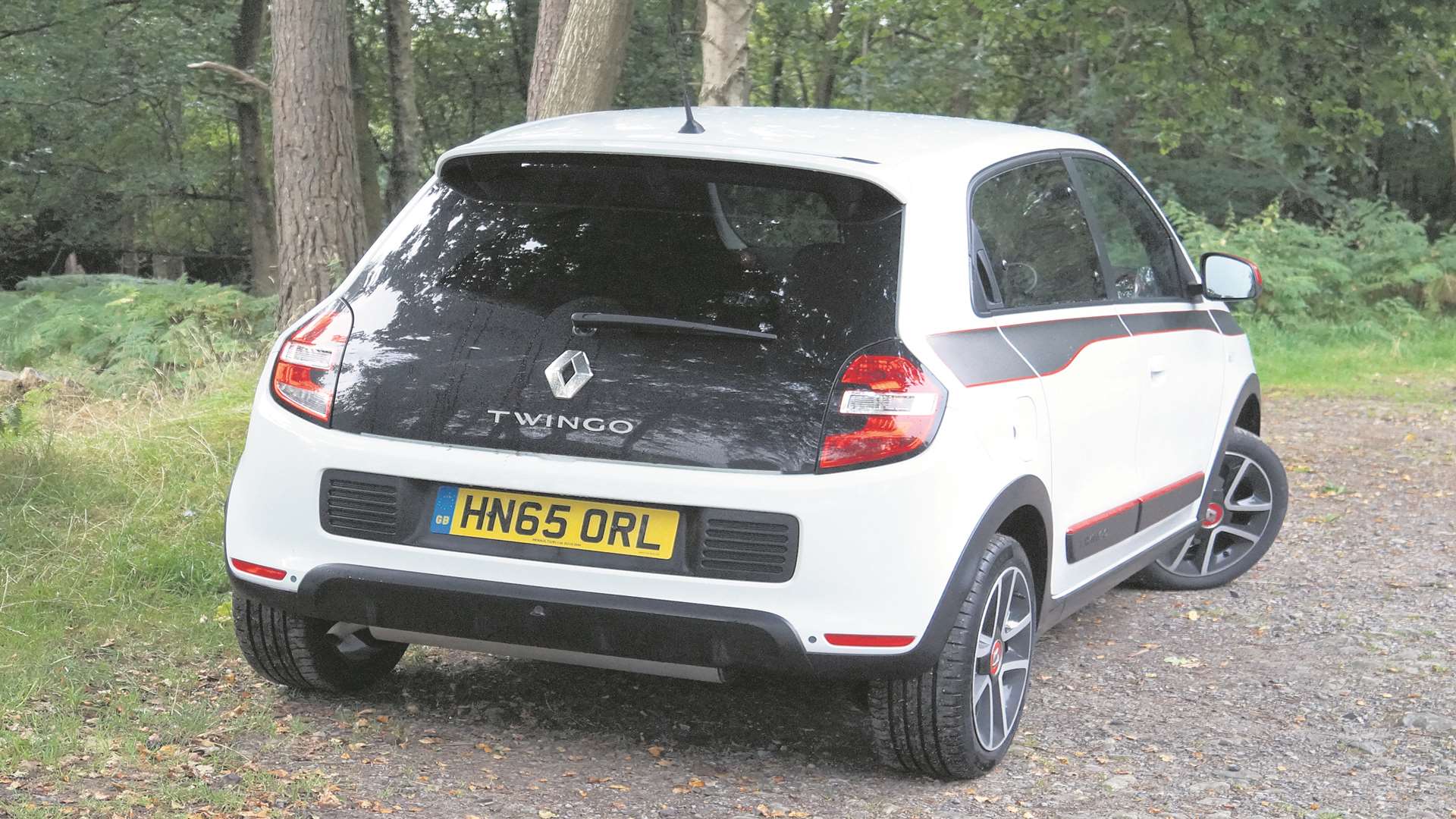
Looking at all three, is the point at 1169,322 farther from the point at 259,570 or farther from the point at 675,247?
the point at 259,570

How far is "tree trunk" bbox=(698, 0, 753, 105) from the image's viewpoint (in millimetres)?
9031

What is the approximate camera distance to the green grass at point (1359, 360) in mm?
13211

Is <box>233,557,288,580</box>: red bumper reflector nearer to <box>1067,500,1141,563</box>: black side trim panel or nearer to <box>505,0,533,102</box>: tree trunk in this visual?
<box>1067,500,1141,563</box>: black side trim panel

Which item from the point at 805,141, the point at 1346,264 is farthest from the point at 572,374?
the point at 1346,264

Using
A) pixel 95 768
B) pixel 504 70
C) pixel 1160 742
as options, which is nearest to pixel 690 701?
pixel 1160 742

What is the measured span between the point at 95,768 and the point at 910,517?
207cm

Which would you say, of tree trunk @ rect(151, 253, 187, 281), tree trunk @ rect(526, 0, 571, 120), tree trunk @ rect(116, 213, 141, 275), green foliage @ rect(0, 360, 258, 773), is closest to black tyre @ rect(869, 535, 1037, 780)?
green foliage @ rect(0, 360, 258, 773)

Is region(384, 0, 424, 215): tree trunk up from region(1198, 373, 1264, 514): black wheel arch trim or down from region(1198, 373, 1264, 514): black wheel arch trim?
up

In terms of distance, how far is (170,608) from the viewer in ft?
17.1

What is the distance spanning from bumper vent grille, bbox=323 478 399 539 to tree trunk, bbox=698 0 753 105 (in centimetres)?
582

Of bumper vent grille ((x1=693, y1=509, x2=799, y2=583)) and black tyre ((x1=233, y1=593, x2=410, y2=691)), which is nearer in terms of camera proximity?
bumper vent grille ((x1=693, y1=509, x2=799, y2=583))

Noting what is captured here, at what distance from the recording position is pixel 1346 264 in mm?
17828

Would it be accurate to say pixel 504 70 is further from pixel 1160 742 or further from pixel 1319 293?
pixel 1160 742

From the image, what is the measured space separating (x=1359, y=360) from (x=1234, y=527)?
31.2ft
